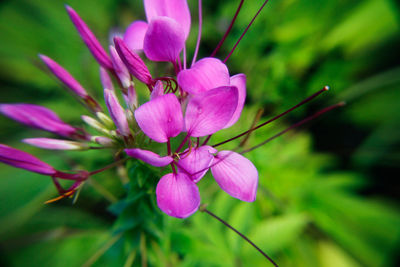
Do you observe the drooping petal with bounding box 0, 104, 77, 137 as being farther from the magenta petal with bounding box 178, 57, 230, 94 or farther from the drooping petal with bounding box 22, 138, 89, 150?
the magenta petal with bounding box 178, 57, 230, 94

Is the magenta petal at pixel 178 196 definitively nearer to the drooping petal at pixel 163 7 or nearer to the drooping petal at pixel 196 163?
the drooping petal at pixel 196 163

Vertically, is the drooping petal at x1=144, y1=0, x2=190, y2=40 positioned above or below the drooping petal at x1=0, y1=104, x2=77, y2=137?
above

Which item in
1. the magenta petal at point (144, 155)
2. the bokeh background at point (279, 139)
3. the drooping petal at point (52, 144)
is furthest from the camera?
the bokeh background at point (279, 139)

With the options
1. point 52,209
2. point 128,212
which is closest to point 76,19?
point 128,212

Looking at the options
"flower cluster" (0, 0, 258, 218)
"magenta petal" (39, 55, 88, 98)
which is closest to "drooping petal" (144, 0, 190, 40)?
"flower cluster" (0, 0, 258, 218)

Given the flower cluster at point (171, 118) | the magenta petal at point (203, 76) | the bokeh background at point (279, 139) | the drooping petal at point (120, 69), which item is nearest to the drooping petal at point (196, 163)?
the flower cluster at point (171, 118)

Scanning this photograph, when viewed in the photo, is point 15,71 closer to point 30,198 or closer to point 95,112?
point 30,198

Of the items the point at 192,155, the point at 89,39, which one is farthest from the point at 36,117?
the point at 192,155
